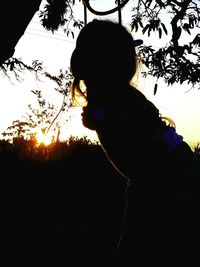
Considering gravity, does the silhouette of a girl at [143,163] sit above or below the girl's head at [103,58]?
below

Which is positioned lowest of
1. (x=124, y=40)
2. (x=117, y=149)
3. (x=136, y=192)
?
(x=136, y=192)

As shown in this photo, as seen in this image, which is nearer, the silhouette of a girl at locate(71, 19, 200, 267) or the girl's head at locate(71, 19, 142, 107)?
the silhouette of a girl at locate(71, 19, 200, 267)

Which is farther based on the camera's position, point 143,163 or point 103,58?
point 103,58

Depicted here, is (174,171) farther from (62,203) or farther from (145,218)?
(62,203)

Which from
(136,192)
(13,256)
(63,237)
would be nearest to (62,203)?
(63,237)

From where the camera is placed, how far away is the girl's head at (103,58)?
169 cm

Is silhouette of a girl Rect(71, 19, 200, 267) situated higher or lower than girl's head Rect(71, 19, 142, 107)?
lower

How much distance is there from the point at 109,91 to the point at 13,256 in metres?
4.42

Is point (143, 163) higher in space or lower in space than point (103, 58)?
lower

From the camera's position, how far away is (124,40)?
1832 mm

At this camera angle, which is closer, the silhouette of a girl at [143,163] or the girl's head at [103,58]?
the silhouette of a girl at [143,163]

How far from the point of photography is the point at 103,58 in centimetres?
173

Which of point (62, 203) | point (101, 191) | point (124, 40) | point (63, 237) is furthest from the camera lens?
point (101, 191)

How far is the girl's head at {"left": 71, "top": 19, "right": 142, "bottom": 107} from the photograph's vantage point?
169cm
